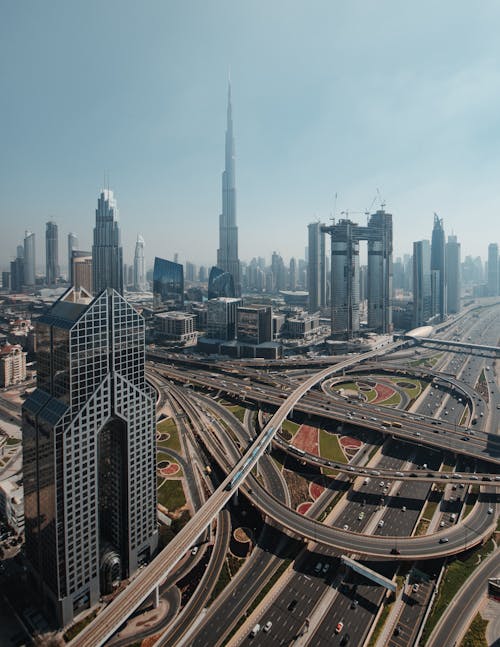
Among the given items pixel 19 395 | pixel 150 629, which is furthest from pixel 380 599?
pixel 19 395

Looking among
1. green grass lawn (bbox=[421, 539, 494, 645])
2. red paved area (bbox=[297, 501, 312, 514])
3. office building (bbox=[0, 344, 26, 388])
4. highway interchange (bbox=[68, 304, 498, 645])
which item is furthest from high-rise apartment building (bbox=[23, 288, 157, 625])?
office building (bbox=[0, 344, 26, 388])

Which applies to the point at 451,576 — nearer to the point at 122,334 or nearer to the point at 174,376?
the point at 122,334

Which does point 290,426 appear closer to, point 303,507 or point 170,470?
point 303,507

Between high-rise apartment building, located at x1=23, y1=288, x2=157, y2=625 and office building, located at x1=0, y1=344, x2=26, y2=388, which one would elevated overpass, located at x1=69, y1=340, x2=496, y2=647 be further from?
office building, located at x1=0, y1=344, x2=26, y2=388

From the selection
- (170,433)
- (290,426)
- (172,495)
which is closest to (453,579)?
(172,495)

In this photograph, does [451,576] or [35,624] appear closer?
[35,624]

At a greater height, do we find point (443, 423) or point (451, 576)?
point (443, 423)

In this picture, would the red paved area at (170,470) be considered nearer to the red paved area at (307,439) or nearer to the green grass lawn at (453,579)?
the red paved area at (307,439)

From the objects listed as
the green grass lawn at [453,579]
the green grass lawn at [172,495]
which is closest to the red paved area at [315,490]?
the green grass lawn at [172,495]
